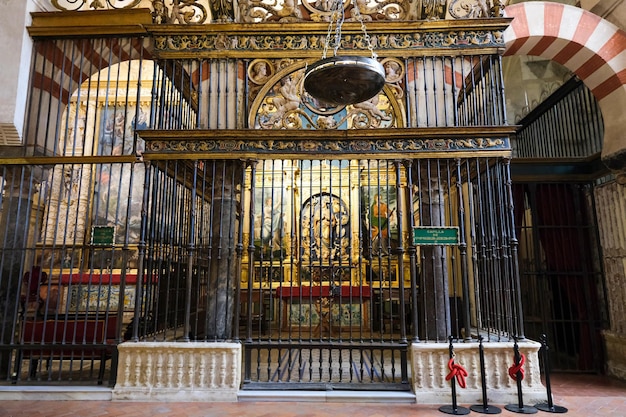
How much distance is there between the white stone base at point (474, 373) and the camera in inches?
199

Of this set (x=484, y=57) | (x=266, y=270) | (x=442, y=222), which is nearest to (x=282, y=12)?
(x=484, y=57)

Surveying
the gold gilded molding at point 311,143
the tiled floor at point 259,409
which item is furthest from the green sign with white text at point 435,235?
the tiled floor at point 259,409

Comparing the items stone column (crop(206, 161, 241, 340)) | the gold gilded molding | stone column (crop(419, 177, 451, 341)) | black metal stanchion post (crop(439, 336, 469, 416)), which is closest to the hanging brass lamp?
the gold gilded molding

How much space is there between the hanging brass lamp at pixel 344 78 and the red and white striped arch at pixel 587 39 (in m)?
3.41

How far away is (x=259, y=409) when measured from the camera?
15.9ft

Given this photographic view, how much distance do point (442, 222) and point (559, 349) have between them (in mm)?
4047

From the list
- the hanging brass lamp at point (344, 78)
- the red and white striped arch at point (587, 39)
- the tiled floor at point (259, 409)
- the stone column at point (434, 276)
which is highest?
the red and white striped arch at point (587, 39)

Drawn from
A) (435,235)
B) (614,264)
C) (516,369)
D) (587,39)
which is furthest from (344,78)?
(614,264)

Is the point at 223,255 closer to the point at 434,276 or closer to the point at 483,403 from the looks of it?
the point at 434,276

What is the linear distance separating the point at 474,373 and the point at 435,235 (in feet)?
5.56

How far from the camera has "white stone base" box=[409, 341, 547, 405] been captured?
5.06 metres

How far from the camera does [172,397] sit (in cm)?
518

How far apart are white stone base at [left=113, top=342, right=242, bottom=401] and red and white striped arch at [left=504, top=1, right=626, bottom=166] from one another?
6.20 meters

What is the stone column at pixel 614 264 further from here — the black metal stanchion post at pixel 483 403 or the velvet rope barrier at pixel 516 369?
the black metal stanchion post at pixel 483 403
